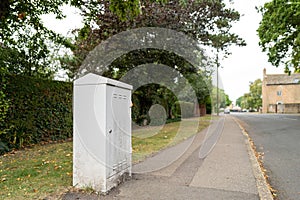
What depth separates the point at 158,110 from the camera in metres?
17.9

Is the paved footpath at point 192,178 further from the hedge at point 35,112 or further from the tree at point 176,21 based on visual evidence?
the tree at point 176,21

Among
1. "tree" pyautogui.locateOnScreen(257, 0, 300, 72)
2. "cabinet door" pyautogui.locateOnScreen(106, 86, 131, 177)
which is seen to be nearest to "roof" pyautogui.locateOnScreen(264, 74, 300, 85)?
"tree" pyautogui.locateOnScreen(257, 0, 300, 72)

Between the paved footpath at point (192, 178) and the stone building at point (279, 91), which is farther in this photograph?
the stone building at point (279, 91)

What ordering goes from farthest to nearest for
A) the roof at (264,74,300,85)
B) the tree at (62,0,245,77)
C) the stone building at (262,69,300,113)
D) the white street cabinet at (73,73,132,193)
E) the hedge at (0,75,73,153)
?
1. the roof at (264,74,300,85)
2. the stone building at (262,69,300,113)
3. the tree at (62,0,245,77)
4. the hedge at (0,75,73,153)
5. the white street cabinet at (73,73,132,193)

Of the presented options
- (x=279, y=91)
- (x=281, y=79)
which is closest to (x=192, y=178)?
Result: (x=279, y=91)

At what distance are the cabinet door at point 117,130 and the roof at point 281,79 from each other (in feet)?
207

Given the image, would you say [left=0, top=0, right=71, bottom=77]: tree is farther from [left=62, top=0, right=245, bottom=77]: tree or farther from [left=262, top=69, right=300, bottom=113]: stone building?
[left=262, top=69, right=300, bottom=113]: stone building

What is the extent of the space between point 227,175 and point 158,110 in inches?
527

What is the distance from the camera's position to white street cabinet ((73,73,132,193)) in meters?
3.55

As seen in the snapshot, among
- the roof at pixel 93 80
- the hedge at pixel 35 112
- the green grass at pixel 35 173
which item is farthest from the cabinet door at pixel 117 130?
the hedge at pixel 35 112

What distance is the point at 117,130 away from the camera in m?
3.93

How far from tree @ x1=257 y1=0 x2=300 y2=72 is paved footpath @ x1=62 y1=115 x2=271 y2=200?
1194 centimetres

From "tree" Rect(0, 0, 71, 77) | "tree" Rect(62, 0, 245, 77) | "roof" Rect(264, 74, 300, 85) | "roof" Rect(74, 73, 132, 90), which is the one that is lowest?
"roof" Rect(74, 73, 132, 90)

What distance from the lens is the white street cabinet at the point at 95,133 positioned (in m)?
3.55
